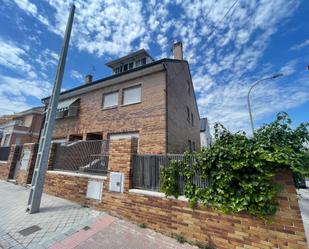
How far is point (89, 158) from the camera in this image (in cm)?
693

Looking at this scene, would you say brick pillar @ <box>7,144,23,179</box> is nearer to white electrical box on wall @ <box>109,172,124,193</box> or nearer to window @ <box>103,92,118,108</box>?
window @ <box>103,92,118,108</box>

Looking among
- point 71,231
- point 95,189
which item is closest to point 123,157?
point 95,189

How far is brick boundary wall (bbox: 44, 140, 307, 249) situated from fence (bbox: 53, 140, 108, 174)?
22.4 inches

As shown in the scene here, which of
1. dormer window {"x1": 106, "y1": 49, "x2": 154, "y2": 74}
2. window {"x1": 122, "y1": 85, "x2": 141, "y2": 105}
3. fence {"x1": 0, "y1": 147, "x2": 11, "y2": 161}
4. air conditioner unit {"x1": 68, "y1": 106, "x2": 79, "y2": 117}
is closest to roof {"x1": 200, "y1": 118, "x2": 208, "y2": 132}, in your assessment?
dormer window {"x1": 106, "y1": 49, "x2": 154, "y2": 74}

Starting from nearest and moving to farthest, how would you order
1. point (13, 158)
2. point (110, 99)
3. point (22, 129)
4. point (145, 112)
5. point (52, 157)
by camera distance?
point (52, 157) → point (145, 112) → point (13, 158) → point (110, 99) → point (22, 129)

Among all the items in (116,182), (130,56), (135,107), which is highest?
(130,56)

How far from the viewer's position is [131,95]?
11.1m

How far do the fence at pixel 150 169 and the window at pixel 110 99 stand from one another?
7.19m

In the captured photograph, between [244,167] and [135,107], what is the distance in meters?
7.95

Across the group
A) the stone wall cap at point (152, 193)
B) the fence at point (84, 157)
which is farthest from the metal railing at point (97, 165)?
the stone wall cap at point (152, 193)

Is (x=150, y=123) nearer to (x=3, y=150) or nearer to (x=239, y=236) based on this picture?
(x=239, y=236)

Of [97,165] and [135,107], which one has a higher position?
[135,107]

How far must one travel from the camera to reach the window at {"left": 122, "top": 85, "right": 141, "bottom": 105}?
10.9 meters

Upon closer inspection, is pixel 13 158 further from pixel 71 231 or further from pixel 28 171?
pixel 71 231
